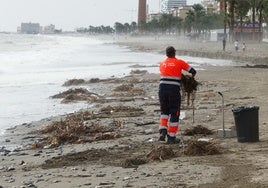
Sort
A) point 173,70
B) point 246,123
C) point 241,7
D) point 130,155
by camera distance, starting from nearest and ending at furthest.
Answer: point 130,155 < point 246,123 < point 173,70 < point 241,7

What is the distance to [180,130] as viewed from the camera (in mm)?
11359

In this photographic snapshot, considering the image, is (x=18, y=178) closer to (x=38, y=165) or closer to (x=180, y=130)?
(x=38, y=165)

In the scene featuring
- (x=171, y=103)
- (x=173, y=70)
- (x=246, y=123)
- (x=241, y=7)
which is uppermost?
(x=241, y=7)

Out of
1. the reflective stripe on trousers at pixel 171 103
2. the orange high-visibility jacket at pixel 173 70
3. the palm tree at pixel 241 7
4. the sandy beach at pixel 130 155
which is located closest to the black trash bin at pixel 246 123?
the sandy beach at pixel 130 155

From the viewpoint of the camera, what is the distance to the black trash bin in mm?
9195

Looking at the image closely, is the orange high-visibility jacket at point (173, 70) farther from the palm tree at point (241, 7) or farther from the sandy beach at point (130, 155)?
the palm tree at point (241, 7)

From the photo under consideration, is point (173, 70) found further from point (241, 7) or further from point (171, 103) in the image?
point (241, 7)

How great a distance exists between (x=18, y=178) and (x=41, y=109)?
399 inches

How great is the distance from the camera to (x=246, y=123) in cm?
926

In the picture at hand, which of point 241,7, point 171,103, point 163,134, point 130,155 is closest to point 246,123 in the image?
point 171,103

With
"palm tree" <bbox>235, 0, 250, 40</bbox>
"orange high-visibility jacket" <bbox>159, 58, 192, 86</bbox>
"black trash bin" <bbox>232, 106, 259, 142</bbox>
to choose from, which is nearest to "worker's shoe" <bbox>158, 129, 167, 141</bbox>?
"orange high-visibility jacket" <bbox>159, 58, 192, 86</bbox>

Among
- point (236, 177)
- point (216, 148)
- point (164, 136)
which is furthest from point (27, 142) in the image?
point (236, 177)

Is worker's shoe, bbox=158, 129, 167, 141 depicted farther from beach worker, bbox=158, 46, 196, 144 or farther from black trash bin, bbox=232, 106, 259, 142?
black trash bin, bbox=232, 106, 259, 142

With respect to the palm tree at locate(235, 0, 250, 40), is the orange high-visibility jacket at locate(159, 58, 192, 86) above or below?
below
